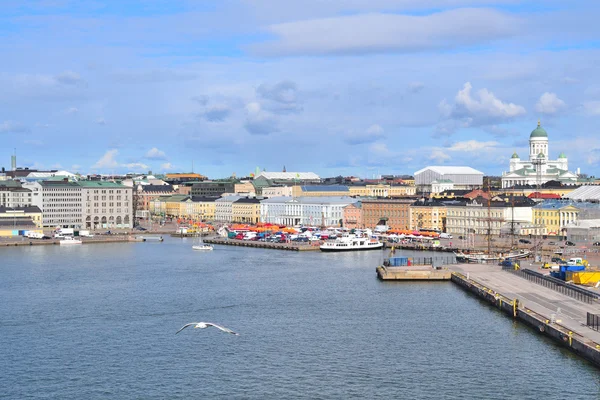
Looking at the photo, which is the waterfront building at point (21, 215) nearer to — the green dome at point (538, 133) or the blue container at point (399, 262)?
the blue container at point (399, 262)

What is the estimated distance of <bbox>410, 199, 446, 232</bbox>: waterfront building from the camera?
71500 mm

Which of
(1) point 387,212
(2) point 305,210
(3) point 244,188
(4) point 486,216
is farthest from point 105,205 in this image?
(4) point 486,216

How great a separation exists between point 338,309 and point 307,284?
724cm

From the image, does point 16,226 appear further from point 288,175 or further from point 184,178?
point 184,178

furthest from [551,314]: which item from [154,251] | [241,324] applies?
[154,251]

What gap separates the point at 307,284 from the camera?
38.1 m

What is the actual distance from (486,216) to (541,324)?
4183cm

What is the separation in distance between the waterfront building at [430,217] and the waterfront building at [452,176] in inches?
1262

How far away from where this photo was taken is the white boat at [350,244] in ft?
190

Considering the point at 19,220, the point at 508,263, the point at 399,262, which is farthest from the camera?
the point at 19,220

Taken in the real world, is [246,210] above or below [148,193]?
below

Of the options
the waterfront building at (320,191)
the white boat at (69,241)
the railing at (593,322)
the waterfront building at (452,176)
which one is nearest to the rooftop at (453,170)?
the waterfront building at (452,176)

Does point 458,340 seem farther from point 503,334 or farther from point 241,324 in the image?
point 241,324

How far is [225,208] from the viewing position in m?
94.3
